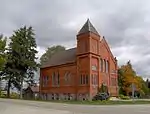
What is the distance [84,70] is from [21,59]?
60.7 ft

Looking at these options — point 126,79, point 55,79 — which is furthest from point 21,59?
point 126,79

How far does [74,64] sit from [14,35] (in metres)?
19.3

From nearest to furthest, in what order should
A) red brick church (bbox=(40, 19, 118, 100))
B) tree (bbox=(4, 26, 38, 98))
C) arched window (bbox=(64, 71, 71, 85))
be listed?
red brick church (bbox=(40, 19, 118, 100)), arched window (bbox=(64, 71, 71, 85)), tree (bbox=(4, 26, 38, 98))

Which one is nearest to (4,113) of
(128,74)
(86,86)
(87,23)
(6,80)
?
(86,86)

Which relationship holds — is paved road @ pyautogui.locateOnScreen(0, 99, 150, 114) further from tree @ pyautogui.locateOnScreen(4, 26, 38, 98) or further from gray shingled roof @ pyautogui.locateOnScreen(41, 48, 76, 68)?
tree @ pyautogui.locateOnScreen(4, 26, 38, 98)

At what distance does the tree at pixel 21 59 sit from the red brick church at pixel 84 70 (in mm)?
5638

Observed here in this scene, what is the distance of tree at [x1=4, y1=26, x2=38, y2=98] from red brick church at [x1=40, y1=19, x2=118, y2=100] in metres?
5.64

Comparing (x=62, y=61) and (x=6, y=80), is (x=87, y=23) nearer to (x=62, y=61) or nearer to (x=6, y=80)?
(x=62, y=61)

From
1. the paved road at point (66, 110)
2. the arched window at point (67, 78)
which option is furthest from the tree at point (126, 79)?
the paved road at point (66, 110)

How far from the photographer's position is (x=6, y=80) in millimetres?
Answer: 73688

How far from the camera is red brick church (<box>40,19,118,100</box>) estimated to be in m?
61.2

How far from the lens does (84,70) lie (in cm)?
6191

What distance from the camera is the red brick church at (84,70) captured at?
61250 millimetres

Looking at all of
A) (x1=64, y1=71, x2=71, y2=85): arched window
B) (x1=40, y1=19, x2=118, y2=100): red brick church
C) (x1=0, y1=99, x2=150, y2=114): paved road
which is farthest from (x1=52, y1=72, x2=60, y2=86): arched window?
Result: (x1=0, y1=99, x2=150, y2=114): paved road
